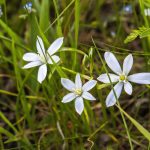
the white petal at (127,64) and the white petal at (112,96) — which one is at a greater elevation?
the white petal at (127,64)

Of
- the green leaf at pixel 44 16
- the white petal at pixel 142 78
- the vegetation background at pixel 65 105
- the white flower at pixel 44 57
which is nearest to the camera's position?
the white petal at pixel 142 78

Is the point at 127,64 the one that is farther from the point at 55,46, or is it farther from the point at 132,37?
the point at 55,46

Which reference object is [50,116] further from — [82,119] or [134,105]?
[134,105]

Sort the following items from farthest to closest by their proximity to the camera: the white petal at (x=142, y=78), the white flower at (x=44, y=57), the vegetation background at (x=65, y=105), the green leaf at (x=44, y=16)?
the green leaf at (x=44, y=16), the vegetation background at (x=65, y=105), the white flower at (x=44, y=57), the white petal at (x=142, y=78)

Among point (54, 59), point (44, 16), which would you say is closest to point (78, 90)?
point (54, 59)

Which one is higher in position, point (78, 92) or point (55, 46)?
point (55, 46)

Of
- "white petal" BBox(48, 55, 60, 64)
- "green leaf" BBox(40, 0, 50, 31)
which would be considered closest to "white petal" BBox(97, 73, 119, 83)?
"white petal" BBox(48, 55, 60, 64)

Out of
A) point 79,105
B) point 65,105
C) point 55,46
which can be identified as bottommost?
point 65,105

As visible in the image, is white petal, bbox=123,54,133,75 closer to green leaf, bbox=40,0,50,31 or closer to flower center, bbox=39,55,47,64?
flower center, bbox=39,55,47,64

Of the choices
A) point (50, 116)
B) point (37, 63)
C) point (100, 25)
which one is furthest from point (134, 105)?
point (37, 63)

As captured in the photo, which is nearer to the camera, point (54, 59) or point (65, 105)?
point (54, 59)

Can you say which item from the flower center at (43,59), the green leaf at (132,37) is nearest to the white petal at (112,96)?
the green leaf at (132,37)

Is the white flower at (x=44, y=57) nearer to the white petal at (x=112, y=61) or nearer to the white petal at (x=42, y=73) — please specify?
the white petal at (x=42, y=73)
